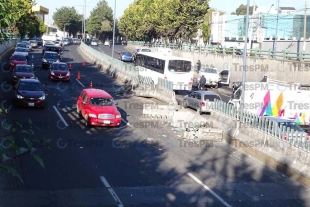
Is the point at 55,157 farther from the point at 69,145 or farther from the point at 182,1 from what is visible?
the point at 182,1

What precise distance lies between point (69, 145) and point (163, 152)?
3.62 meters

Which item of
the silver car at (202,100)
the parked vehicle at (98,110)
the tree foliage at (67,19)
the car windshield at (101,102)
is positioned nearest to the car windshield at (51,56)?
the silver car at (202,100)

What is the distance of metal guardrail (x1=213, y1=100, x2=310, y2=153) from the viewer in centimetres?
1598

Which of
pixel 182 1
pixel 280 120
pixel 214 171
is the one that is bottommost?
pixel 214 171

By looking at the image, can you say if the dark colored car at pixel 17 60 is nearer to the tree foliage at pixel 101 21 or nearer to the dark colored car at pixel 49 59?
the dark colored car at pixel 49 59

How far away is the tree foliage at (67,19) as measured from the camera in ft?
499

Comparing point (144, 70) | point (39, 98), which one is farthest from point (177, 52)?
point (39, 98)

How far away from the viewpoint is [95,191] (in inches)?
513

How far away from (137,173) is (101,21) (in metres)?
140

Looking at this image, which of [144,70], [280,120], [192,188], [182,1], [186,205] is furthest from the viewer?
[182,1]

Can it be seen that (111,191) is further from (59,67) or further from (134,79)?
(59,67)

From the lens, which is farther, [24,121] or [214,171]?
[24,121]

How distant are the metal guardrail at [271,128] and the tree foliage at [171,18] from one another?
58852mm

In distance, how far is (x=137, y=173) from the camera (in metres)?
15.2
